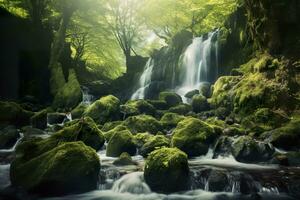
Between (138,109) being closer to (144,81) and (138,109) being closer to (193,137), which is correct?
(193,137)

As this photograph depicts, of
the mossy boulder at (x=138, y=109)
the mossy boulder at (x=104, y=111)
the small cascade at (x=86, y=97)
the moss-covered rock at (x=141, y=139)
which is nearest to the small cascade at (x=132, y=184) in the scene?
the moss-covered rock at (x=141, y=139)

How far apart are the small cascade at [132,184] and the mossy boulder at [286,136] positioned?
229 inches

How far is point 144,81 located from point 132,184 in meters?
23.6

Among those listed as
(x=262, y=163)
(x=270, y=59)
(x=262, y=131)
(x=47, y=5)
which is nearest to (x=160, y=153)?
(x=262, y=163)

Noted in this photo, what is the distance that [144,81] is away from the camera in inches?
1260

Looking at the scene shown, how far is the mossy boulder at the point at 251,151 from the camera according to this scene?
1095 centimetres

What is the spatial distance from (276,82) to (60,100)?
17034mm

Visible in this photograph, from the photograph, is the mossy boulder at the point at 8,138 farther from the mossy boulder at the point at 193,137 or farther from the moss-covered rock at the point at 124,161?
the mossy boulder at the point at 193,137

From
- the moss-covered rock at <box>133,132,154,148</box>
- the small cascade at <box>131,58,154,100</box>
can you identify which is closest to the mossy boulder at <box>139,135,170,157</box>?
the moss-covered rock at <box>133,132,154,148</box>

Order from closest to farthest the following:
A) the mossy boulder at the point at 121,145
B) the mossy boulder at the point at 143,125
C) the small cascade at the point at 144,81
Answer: the mossy boulder at the point at 121,145 → the mossy boulder at the point at 143,125 → the small cascade at the point at 144,81

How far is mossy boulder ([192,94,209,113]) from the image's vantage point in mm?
19958

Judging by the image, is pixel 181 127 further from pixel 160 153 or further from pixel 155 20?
pixel 155 20

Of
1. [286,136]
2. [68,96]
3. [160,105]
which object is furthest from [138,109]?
[286,136]

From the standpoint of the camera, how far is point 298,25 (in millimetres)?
16797
